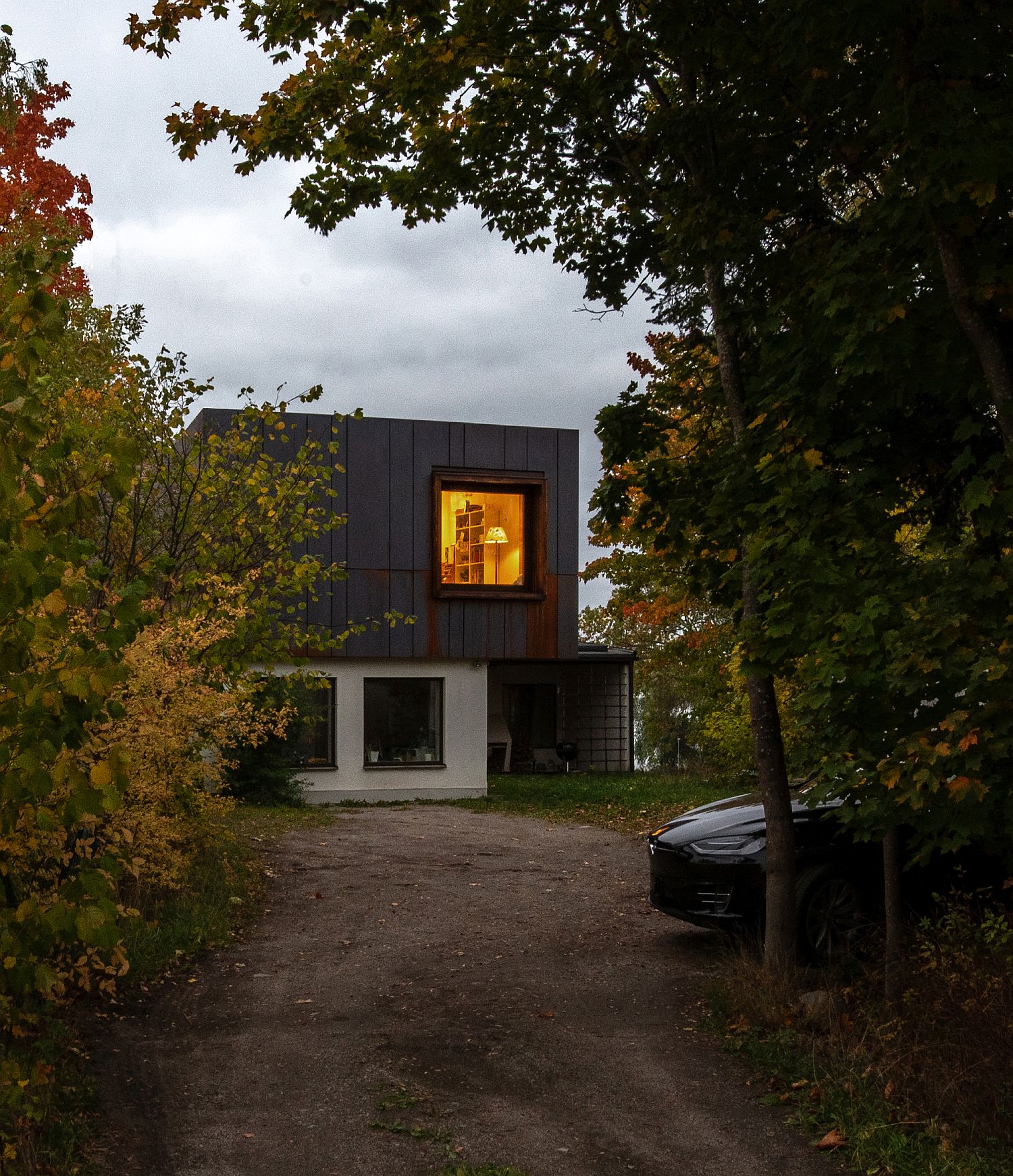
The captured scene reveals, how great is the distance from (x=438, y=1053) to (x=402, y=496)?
16340 millimetres

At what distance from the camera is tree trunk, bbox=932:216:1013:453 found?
620 cm

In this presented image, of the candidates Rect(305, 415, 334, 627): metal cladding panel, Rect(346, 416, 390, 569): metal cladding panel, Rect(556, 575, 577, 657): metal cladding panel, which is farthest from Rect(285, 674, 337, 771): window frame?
Rect(556, 575, 577, 657): metal cladding panel

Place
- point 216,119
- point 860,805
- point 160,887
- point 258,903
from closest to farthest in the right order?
1. point 860,805
2. point 216,119
3. point 160,887
4. point 258,903

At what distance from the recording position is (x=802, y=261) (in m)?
7.40

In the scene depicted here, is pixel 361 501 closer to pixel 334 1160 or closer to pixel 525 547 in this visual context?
pixel 525 547

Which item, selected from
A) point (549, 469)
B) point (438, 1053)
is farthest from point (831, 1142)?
point (549, 469)

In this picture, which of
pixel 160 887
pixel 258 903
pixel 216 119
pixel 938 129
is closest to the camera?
pixel 938 129

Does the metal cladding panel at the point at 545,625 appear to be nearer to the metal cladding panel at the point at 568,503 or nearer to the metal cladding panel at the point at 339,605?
the metal cladding panel at the point at 568,503

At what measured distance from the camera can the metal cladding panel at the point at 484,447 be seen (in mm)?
22984

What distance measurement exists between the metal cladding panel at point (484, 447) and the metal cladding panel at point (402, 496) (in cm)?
110

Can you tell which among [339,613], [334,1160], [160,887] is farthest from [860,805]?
[339,613]

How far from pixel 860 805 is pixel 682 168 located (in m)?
4.76

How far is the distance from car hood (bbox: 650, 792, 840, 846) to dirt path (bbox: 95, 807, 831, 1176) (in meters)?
0.95

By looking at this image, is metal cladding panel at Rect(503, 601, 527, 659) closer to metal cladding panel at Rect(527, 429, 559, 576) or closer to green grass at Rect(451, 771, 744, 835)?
metal cladding panel at Rect(527, 429, 559, 576)
